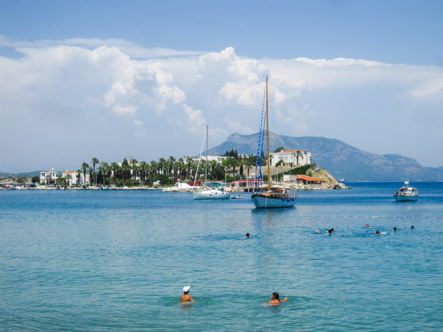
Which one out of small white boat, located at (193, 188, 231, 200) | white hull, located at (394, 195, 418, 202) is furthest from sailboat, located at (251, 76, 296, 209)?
small white boat, located at (193, 188, 231, 200)

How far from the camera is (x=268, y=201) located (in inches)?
3376

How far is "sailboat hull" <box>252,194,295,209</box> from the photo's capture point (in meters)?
84.3

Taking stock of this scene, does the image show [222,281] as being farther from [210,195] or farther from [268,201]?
[210,195]

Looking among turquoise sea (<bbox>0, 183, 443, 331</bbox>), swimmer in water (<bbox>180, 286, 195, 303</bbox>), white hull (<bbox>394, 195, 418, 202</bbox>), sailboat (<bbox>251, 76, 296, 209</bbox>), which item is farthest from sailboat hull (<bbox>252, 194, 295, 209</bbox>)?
swimmer in water (<bbox>180, 286, 195, 303</bbox>)

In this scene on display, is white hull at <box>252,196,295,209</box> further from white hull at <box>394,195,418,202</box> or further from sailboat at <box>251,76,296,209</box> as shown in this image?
white hull at <box>394,195,418,202</box>

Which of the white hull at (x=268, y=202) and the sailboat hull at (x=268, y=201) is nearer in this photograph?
the sailboat hull at (x=268, y=201)

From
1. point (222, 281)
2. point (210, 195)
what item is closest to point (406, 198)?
point (210, 195)

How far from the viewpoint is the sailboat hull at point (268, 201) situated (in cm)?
8431

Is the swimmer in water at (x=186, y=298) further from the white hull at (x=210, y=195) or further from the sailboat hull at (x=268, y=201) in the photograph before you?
the white hull at (x=210, y=195)

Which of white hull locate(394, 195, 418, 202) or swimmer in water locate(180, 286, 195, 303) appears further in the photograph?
white hull locate(394, 195, 418, 202)

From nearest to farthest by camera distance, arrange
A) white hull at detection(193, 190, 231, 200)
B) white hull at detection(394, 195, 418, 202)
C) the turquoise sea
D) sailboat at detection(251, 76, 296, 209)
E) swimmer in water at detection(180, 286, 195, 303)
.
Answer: the turquoise sea < swimmer in water at detection(180, 286, 195, 303) < sailboat at detection(251, 76, 296, 209) < white hull at detection(394, 195, 418, 202) < white hull at detection(193, 190, 231, 200)

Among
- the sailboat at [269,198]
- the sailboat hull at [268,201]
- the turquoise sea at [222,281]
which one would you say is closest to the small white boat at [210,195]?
the sailboat at [269,198]

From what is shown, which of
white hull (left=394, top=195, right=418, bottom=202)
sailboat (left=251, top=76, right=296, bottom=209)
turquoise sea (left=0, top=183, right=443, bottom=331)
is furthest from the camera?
white hull (left=394, top=195, right=418, bottom=202)

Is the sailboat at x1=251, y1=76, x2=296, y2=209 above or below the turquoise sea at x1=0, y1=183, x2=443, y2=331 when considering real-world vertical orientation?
above
